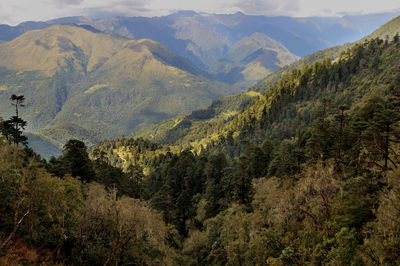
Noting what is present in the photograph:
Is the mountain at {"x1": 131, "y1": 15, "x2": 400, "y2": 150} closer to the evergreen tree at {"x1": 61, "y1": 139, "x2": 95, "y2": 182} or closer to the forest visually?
the forest

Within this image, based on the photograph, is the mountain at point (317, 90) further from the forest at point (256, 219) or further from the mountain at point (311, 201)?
the forest at point (256, 219)

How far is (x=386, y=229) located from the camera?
18531mm

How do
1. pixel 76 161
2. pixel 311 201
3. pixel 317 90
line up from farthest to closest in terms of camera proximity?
pixel 317 90, pixel 76 161, pixel 311 201

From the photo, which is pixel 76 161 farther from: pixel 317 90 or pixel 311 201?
pixel 317 90

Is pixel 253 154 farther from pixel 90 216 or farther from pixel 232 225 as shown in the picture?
pixel 90 216

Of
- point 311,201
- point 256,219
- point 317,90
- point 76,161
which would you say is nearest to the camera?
point 311,201

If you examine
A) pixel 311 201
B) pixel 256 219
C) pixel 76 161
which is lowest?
pixel 76 161

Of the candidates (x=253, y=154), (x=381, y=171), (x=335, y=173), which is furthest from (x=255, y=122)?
(x=381, y=171)

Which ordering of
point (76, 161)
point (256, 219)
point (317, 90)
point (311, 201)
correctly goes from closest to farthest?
point (311, 201) < point (256, 219) < point (76, 161) < point (317, 90)

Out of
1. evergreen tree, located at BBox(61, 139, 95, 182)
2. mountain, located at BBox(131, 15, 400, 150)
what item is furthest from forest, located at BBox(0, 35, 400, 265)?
mountain, located at BBox(131, 15, 400, 150)

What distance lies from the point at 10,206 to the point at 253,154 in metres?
62.8

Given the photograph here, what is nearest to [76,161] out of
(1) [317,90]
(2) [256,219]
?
(2) [256,219]

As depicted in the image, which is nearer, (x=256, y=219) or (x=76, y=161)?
(x=256, y=219)

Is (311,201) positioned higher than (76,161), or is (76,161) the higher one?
(311,201)
